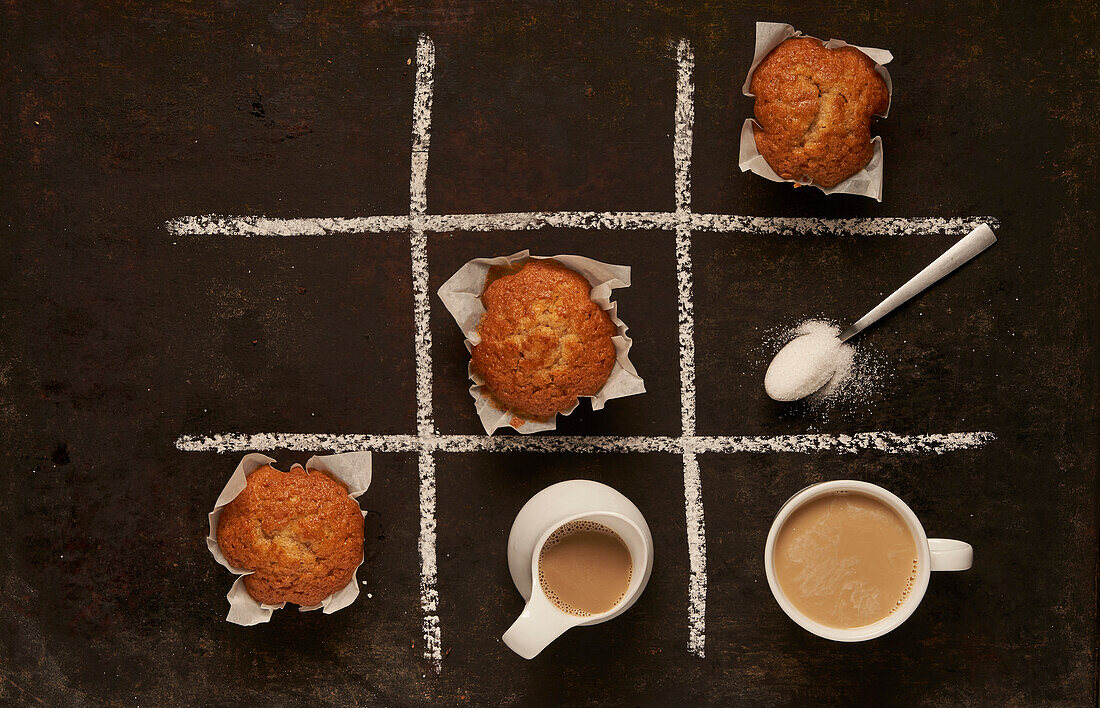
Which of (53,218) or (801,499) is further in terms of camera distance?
(53,218)

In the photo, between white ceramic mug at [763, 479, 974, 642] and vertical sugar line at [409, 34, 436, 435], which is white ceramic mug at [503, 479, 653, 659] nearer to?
white ceramic mug at [763, 479, 974, 642]

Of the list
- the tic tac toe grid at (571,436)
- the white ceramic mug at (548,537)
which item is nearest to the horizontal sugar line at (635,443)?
the tic tac toe grid at (571,436)

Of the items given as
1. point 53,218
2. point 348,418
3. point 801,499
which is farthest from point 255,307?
point 801,499

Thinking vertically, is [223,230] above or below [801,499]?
above

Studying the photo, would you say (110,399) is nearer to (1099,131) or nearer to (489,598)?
(489,598)

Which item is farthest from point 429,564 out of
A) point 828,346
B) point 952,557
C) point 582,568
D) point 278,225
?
point 952,557

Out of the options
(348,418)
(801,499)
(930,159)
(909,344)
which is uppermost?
(930,159)

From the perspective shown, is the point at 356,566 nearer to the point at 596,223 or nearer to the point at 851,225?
the point at 596,223

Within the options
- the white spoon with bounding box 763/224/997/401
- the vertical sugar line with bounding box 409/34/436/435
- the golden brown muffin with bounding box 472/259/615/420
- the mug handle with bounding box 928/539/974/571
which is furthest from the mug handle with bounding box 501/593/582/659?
the mug handle with bounding box 928/539/974/571
